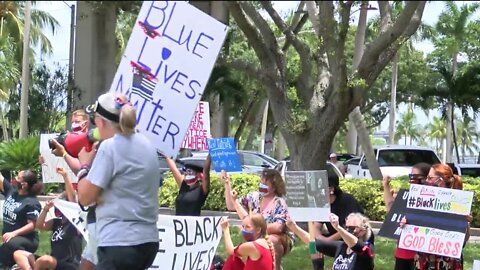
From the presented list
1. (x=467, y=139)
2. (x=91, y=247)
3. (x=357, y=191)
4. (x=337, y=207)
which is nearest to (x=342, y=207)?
(x=337, y=207)

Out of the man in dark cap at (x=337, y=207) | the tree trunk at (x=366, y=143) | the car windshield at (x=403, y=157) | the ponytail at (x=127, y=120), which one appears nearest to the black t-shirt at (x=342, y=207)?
the man in dark cap at (x=337, y=207)

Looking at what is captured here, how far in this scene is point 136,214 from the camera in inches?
186

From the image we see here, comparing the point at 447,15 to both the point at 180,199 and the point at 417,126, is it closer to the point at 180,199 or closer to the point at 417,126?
the point at 180,199

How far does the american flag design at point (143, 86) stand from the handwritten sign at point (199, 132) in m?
3.62

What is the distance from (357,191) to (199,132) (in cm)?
622

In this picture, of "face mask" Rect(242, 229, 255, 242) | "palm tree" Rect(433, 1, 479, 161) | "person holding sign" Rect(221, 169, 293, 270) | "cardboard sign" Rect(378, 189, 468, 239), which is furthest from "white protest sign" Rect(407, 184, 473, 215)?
"palm tree" Rect(433, 1, 479, 161)

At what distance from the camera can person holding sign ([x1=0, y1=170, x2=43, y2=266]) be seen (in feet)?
27.5

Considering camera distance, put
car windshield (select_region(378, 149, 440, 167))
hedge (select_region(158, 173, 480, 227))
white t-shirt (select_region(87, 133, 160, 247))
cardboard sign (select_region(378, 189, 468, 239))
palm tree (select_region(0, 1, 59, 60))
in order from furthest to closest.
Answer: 1. palm tree (select_region(0, 1, 59, 60))
2. car windshield (select_region(378, 149, 440, 167))
3. hedge (select_region(158, 173, 480, 227))
4. cardboard sign (select_region(378, 189, 468, 239))
5. white t-shirt (select_region(87, 133, 160, 247))

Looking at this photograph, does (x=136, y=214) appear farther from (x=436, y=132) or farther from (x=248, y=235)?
(x=436, y=132)

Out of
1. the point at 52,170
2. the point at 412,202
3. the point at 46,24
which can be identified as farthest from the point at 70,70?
the point at 412,202

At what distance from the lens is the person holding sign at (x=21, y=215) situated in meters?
8.39

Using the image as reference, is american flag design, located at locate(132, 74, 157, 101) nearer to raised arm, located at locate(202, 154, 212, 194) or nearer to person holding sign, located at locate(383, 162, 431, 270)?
raised arm, located at locate(202, 154, 212, 194)

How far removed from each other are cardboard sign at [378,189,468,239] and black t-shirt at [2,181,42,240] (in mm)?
3457

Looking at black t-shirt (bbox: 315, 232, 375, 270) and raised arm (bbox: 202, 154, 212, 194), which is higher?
raised arm (bbox: 202, 154, 212, 194)
